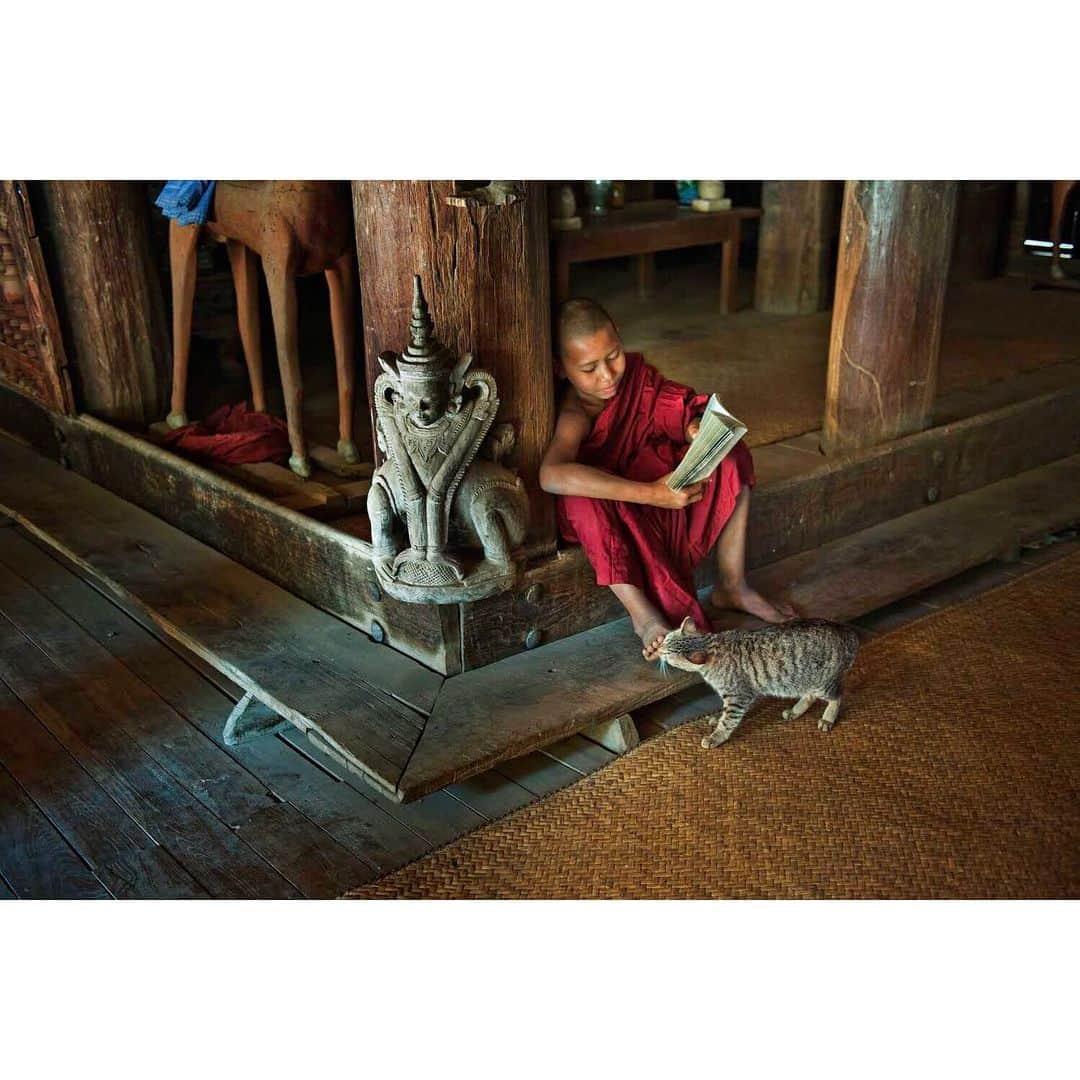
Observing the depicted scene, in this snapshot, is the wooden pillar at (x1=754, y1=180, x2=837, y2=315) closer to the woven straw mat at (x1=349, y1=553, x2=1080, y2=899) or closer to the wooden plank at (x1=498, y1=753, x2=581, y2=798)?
the woven straw mat at (x1=349, y1=553, x2=1080, y2=899)

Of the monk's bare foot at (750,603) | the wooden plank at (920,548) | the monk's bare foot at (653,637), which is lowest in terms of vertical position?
the wooden plank at (920,548)

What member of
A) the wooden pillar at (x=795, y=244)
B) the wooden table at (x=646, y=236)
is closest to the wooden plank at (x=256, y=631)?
the wooden table at (x=646, y=236)

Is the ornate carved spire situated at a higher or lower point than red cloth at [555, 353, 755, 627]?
higher

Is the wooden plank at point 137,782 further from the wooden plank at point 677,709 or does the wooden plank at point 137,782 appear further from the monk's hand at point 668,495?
the monk's hand at point 668,495

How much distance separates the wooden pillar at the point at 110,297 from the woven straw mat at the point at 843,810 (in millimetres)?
3137

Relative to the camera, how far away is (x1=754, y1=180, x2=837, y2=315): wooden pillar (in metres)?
6.75

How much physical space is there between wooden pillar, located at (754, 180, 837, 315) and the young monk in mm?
3650

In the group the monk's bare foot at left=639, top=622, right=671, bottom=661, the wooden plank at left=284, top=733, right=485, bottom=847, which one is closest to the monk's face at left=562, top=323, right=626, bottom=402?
the monk's bare foot at left=639, top=622, right=671, bottom=661

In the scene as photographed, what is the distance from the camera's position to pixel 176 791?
3.14 meters

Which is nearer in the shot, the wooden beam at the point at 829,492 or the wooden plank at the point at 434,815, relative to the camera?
the wooden plank at the point at 434,815

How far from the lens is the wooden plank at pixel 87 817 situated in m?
2.77

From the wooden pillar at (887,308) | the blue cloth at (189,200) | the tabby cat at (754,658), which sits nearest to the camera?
the tabby cat at (754,658)

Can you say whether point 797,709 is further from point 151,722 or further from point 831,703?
point 151,722

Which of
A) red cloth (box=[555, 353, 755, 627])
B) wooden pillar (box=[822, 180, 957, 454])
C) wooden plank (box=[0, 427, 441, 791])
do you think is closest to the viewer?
wooden plank (box=[0, 427, 441, 791])
